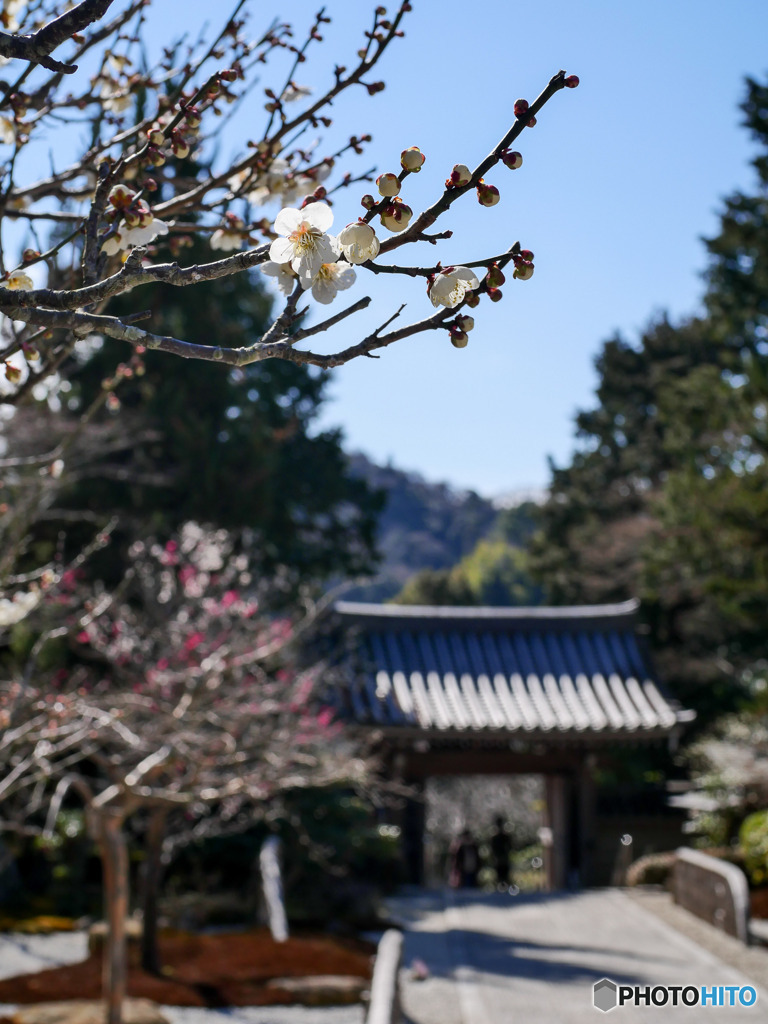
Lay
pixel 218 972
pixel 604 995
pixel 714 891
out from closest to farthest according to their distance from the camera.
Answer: pixel 604 995 → pixel 218 972 → pixel 714 891

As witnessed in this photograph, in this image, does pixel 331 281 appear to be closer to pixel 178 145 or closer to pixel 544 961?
pixel 178 145

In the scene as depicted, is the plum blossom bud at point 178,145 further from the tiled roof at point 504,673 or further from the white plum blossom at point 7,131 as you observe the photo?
the tiled roof at point 504,673

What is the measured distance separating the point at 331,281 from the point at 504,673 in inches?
569

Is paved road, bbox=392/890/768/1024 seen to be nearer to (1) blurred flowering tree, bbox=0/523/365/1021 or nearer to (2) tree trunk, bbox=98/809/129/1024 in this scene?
(1) blurred flowering tree, bbox=0/523/365/1021

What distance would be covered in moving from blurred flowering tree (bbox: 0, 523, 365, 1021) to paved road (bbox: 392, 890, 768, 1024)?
6.62 ft

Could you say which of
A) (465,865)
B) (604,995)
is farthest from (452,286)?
(465,865)

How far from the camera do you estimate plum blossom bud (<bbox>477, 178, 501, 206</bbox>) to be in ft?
6.07

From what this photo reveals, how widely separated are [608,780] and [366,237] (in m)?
18.6

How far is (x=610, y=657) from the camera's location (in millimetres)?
16422

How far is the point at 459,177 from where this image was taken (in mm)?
1841

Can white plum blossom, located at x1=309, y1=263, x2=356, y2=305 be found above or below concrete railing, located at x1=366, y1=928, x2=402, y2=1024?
above

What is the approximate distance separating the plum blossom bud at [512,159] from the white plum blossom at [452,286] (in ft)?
0.68

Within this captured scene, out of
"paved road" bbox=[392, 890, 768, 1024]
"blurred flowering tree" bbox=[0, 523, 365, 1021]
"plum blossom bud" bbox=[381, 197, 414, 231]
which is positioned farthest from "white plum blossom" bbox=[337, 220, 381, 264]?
"paved road" bbox=[392, 890, 768, 1024]

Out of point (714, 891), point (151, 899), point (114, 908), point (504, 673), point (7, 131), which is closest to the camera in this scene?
point (7, 131)
